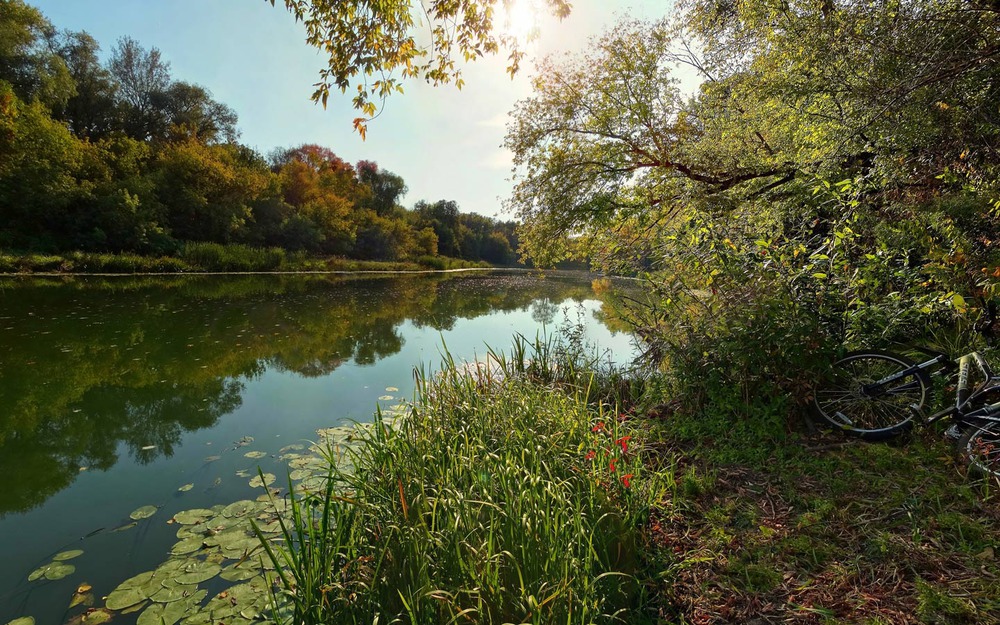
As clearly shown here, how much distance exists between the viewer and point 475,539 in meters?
2.05

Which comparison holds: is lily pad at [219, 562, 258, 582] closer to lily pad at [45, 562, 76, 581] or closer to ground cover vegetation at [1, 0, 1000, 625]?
ground cover vegetation at [1, 0, 1000, 625]

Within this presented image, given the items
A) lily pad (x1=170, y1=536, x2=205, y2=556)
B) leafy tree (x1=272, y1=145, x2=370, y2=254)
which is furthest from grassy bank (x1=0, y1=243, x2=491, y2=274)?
lily pad (x1=170, y1=536, x2=205, y2=556)

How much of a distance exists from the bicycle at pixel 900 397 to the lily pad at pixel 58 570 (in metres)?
5.27

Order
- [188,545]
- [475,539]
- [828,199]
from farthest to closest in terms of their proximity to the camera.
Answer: [828,199], [188,545], [475,539]

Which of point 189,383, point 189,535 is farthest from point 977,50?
point 189,383

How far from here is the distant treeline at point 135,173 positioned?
20.4 m

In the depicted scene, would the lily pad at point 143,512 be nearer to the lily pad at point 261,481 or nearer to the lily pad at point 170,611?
the lily pad at point 261,481

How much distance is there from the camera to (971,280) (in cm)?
359

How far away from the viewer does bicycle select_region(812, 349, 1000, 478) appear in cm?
275

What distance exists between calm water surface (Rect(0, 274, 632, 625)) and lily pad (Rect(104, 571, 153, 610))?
0.31 ft

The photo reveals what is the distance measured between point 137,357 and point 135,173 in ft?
86.1

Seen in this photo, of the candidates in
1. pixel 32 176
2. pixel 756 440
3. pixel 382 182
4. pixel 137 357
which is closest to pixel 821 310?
pixel 756 440

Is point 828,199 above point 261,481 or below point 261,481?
above

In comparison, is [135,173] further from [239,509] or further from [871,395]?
[871,395]
